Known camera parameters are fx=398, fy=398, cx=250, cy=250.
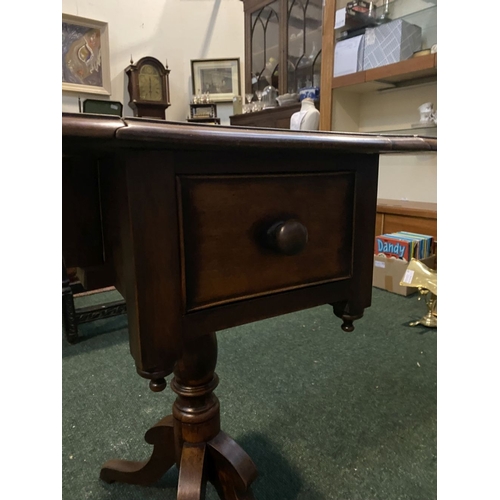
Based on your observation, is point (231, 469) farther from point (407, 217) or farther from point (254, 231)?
point (407, 217)

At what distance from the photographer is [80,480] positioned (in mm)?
818

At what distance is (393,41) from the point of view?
1.90 metres

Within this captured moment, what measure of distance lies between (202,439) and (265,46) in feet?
8.95

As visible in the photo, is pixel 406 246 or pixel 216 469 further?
pixel 406 246

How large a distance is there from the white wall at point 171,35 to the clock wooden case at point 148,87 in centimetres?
15

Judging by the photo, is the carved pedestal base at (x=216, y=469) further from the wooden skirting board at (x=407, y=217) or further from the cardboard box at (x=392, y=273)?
the wooden skirting board at (x=407, y=217)

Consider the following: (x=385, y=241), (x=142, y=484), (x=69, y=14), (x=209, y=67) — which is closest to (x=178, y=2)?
(x=209, y=67)

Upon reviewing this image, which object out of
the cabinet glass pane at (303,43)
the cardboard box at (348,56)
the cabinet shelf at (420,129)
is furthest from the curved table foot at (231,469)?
the cabinet glass pane at (303,43)

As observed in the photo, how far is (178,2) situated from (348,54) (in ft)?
4.61

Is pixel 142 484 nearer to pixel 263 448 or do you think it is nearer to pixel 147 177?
pixel 263 448

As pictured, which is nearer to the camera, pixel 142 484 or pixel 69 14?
pixel 142 484

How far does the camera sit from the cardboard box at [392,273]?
A: 1834 mm

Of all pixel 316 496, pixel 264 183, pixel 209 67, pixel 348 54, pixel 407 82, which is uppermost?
pixel 209 67

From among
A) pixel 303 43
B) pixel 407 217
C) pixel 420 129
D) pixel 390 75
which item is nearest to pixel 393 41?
pixel 390 75
